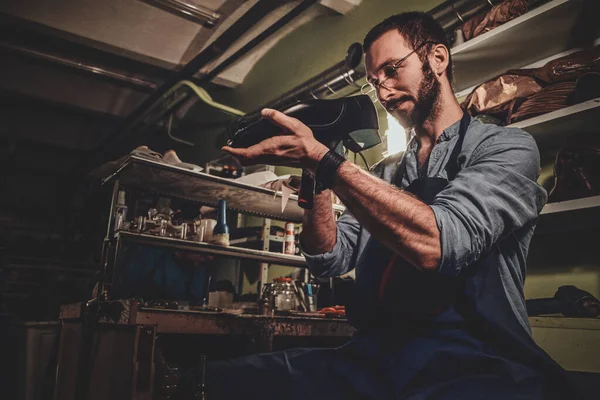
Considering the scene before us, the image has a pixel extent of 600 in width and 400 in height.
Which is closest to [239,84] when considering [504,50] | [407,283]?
[504,50]

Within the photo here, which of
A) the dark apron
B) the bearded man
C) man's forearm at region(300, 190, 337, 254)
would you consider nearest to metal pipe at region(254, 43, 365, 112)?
man's forearm at region(300, 190, 337, 254)

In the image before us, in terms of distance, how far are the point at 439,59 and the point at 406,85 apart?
20 cm

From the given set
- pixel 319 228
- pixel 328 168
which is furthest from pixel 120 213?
pixel 328 168

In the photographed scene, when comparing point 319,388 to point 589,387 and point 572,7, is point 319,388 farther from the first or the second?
point 572,7

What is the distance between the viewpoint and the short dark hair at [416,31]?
152 centimetres

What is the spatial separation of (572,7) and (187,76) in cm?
347

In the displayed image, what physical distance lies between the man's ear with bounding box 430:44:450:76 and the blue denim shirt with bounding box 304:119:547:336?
311mm

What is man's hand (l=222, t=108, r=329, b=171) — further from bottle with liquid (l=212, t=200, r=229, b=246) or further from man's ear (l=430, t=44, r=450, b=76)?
bottle with liquid (l=212, t=200, r=229, b=246)

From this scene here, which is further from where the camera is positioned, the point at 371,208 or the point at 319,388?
the point at 319,388

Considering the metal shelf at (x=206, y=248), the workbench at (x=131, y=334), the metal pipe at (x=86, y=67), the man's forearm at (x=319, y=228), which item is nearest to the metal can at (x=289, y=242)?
the metal shelf at (x=206, y=248)

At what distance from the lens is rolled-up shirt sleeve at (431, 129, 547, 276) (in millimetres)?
954

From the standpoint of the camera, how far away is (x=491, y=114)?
217 centimetres

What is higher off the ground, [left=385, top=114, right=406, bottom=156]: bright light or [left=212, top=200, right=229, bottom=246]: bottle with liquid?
[left=385, top=114, right=406, bottom=156]: bright light

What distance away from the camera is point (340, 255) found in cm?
144
